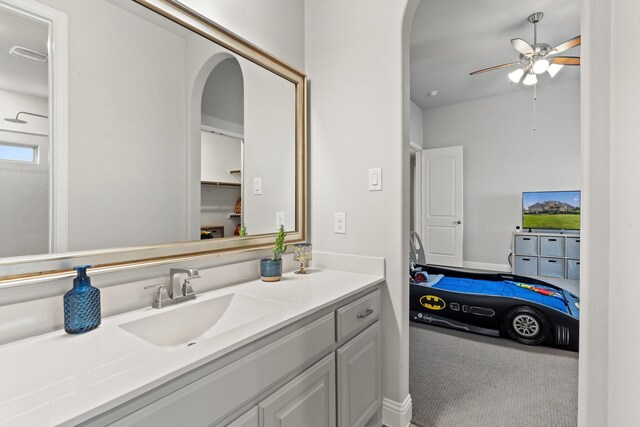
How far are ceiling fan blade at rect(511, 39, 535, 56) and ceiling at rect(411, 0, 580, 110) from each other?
32cm

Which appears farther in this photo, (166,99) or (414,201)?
(414,201)

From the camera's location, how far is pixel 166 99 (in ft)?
4.28

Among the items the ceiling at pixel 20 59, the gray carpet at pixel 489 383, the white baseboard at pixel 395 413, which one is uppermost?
the ceiling at pixel 20 59

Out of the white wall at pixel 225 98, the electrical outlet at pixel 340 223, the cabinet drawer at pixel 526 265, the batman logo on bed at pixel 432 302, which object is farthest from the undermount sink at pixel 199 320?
the cabinet drawer at pixel 526 265

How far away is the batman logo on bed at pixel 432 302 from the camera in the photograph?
2.89 m

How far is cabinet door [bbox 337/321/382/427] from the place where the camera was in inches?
51.4

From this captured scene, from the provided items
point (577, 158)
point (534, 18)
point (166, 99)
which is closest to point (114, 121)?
point (166, 99)

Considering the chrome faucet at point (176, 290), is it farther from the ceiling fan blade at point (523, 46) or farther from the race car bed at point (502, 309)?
the ceiling fan blade at point (523, 46)

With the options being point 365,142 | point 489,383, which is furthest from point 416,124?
point 489,383

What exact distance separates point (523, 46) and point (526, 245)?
302cm

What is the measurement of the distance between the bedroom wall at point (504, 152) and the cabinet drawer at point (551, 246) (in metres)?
Answer: 0.60

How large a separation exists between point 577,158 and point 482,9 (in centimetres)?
317

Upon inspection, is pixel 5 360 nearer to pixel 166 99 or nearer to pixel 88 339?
pixel 88 339

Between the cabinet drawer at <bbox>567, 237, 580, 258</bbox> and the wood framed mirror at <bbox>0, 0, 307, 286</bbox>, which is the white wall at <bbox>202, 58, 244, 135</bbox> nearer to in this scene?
the wood framed mirror at <bbox>0, 0, 307, 286</bbox>
